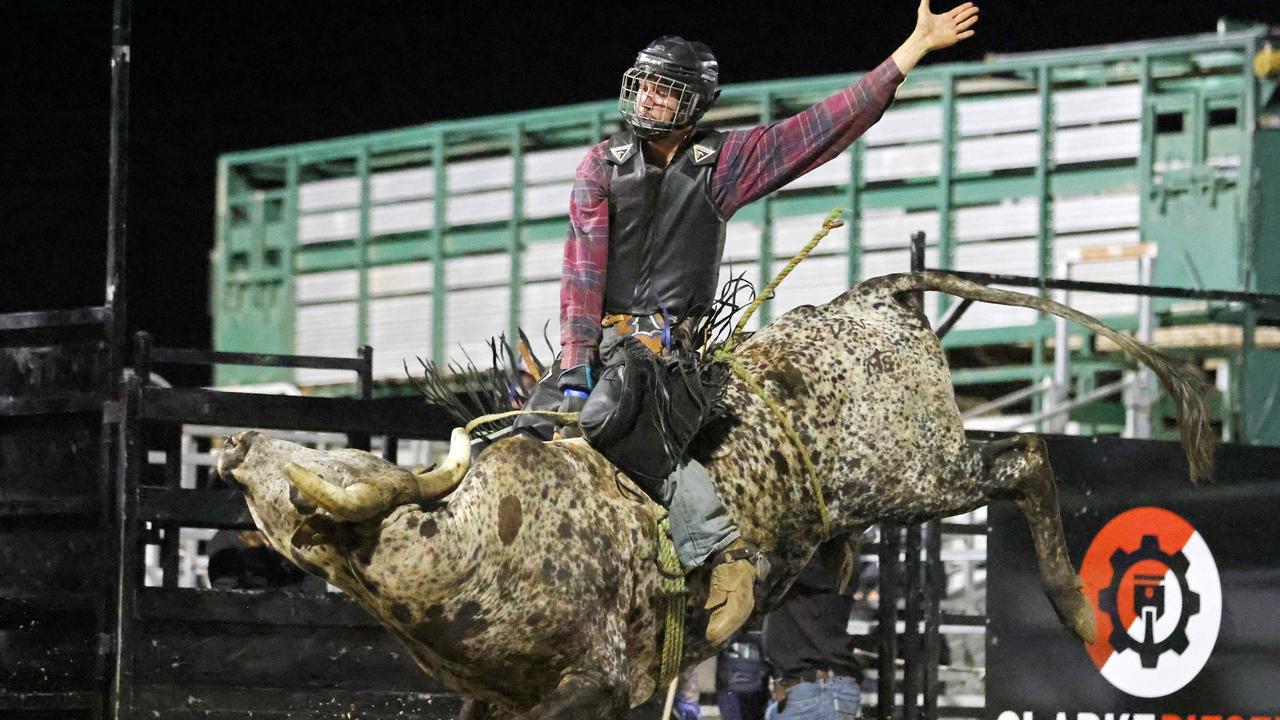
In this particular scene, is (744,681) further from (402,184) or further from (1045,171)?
(402,184)

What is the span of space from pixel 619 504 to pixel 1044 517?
1713 millimetres

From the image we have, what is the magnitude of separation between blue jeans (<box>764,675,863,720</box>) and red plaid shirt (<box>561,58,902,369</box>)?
2294 mm

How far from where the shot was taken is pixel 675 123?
5133 mm

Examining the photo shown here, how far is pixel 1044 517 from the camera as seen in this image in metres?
5.79

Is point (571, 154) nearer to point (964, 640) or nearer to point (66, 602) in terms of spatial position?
point (964, 640)

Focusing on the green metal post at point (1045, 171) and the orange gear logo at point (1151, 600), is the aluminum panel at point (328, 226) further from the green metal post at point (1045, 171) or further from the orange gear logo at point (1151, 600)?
the orange gear logo at point (1151, 600)

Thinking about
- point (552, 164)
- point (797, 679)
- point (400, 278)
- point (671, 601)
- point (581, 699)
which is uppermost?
point (552, 164)

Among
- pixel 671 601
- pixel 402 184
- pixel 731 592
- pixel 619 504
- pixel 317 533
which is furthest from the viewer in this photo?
pixel 402 184

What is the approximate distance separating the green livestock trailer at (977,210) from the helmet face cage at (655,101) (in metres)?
4.79

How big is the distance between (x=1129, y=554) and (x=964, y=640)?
304 centimetres

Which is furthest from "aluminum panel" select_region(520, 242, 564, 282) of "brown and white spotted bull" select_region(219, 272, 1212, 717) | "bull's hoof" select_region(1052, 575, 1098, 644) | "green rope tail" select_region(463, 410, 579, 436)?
"green rope tail" select_region(463, 410, 579, 436)

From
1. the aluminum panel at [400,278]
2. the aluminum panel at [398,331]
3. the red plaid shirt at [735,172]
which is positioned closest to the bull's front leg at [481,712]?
the red plaid shirt at [735,172]

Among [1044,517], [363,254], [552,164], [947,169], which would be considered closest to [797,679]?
[1044,517]

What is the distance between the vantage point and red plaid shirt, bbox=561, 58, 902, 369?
5133mm
